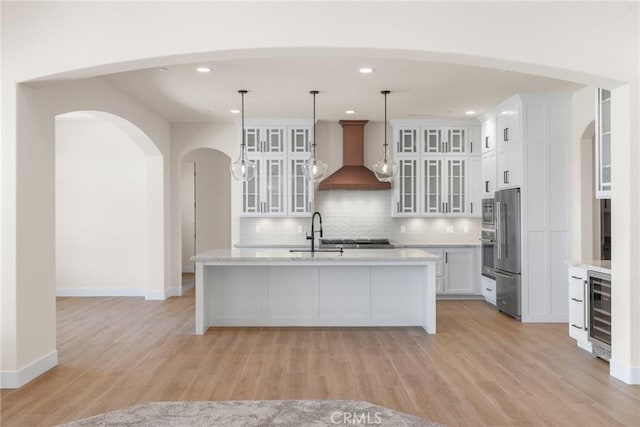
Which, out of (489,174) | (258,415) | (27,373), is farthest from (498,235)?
(27,373)

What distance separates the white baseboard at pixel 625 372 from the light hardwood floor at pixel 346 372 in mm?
79

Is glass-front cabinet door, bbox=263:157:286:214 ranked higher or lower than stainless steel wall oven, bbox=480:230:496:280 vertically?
higher

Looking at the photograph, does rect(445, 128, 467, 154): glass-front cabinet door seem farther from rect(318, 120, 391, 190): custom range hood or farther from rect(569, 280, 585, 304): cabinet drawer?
rect(569, 280, 585, 304): cabinet drawer

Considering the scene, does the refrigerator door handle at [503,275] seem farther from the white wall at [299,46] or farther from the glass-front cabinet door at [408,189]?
the white wall at [299,46]

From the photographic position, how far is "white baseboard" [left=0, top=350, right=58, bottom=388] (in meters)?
3.96

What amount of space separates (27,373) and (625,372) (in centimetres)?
465

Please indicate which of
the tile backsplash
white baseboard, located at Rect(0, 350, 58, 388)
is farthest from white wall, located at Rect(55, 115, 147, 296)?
white baseboard, located at Rect(0, 350, 58, 388)

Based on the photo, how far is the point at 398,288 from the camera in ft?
19.7

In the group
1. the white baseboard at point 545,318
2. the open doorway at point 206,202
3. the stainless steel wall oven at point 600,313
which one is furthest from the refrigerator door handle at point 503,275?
the open doorway at point 206,202

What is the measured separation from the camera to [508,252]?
673 centimetres

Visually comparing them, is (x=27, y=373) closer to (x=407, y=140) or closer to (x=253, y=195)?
(x=253, y=195)

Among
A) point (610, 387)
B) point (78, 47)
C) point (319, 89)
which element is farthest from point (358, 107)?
point (610, 387)

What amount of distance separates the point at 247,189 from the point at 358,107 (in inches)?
88.1

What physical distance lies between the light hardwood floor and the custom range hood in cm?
268
